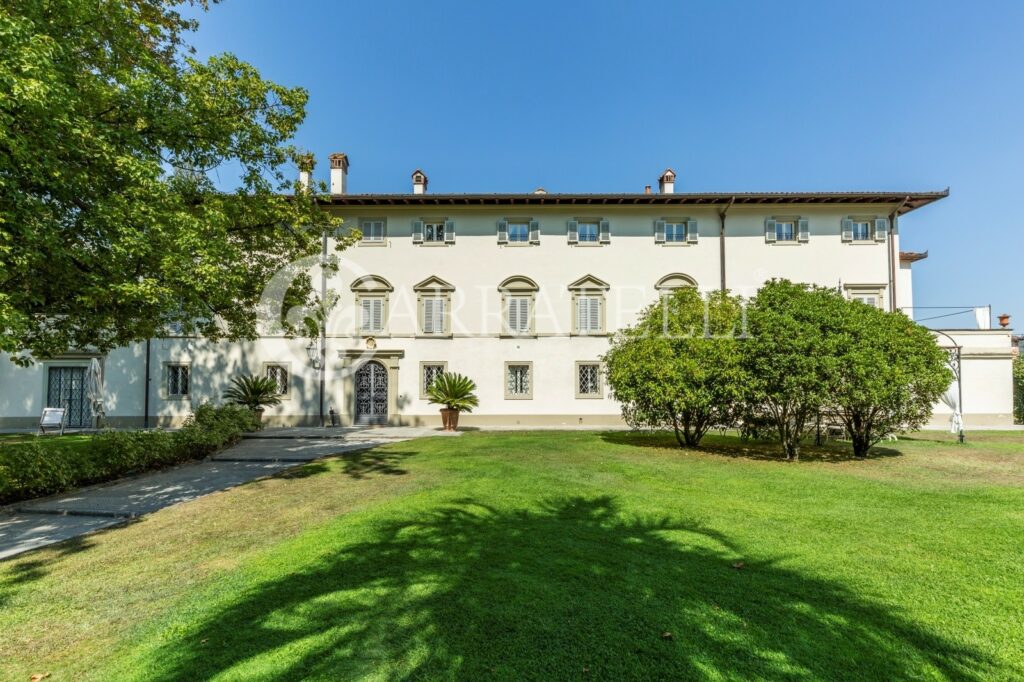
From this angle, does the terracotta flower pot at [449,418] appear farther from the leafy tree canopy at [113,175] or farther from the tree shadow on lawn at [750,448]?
the leafy tree canopy at [113,175]

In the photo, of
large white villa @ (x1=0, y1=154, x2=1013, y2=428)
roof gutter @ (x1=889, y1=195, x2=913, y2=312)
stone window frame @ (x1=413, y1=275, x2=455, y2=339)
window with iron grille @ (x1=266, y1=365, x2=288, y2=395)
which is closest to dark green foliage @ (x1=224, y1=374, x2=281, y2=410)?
window with iron grille @ (x1=266, y1=365, x2=288, y2=395)

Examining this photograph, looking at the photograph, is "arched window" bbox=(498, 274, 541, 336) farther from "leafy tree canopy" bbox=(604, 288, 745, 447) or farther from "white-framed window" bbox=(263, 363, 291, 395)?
"white-framed window" bbox=(263, 363, 291, 395)

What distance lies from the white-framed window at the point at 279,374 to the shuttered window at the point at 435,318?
5896mm

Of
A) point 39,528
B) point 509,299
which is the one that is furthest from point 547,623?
point 509,299

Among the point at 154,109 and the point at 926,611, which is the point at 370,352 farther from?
the point at 926,611

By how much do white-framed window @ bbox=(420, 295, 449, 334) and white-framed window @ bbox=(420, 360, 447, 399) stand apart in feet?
4.32

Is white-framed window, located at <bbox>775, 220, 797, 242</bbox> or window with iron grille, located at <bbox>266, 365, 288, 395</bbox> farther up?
white-framed window, located at <bbox>775, 220, 797, 242</bbox>

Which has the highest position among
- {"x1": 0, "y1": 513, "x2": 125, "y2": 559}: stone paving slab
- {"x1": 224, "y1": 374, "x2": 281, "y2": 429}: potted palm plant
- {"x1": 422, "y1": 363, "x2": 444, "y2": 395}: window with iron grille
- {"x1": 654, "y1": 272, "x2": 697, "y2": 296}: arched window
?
{"x1": 654, "y1": 272, "x2": 697, "y2": 296}: arched window

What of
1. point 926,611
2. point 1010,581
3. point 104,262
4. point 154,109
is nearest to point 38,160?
point 104,262

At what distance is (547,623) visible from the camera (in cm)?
318

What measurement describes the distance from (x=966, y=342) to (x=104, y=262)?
27083 millimetres

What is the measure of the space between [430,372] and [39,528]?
544 inches

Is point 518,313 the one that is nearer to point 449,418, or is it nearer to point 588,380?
point 588,380

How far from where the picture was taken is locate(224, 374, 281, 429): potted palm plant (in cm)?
1767
